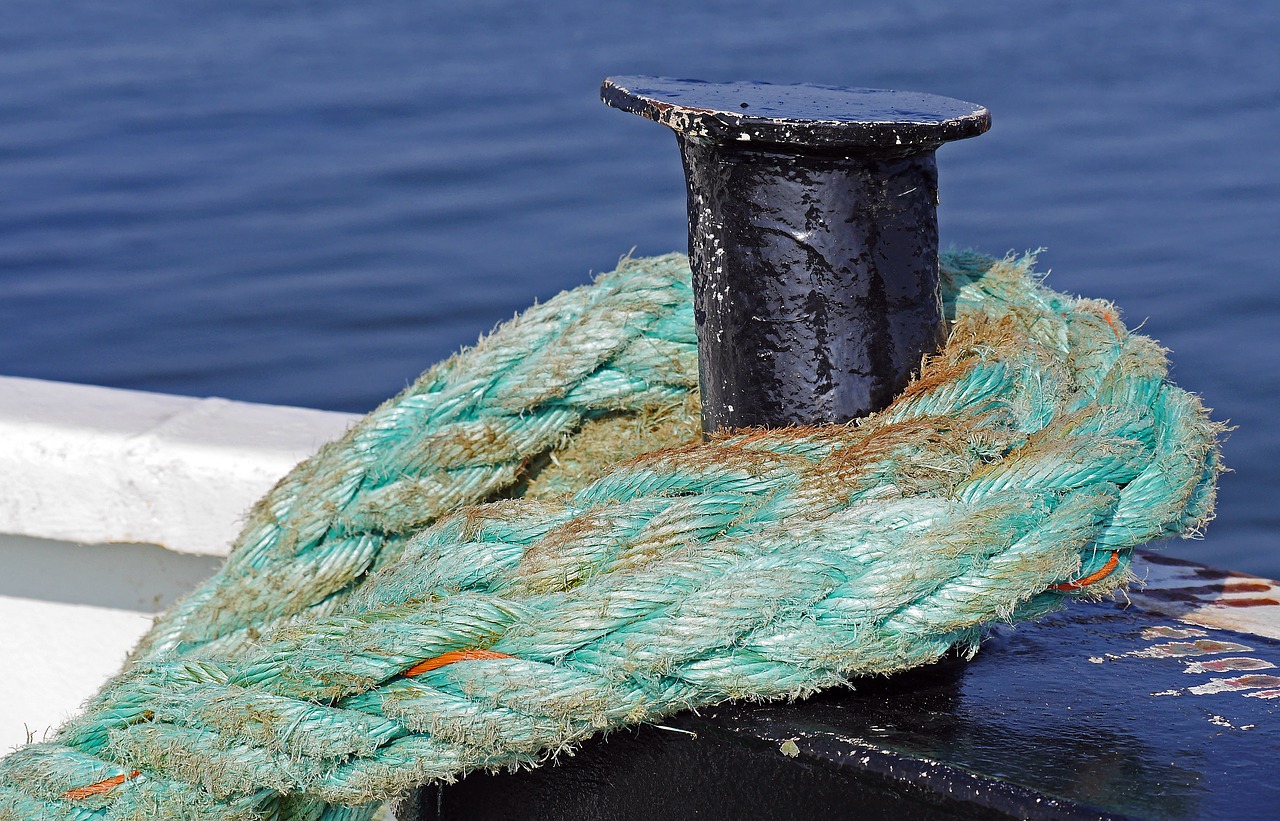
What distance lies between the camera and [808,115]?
4.12ft

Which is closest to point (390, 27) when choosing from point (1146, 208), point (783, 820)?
point (1146, 208)

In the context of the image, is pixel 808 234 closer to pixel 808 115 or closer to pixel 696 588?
A: pixel 808 115

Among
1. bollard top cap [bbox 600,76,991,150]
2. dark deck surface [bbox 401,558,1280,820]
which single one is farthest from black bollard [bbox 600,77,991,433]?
dark deck surface [bbox 401,558,1280,820]

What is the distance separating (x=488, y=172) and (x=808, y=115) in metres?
5.38

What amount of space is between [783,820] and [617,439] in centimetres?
63

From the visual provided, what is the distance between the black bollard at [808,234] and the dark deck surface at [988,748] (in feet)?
0.98

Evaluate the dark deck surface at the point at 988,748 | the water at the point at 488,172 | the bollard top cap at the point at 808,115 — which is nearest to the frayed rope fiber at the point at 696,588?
the dark deck surface at the point at 988,748

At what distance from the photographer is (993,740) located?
1.12m

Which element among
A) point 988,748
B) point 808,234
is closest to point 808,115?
point 808,234

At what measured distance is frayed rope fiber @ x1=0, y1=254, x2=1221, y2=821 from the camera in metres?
1.18

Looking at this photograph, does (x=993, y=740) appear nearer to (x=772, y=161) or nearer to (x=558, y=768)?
(x=558, y=768)

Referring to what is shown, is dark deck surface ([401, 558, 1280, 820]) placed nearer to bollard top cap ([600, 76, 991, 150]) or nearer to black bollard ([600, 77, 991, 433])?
black bollard ([600, 77, 991, 433])

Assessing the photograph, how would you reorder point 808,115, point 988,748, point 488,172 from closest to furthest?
point 988,748 → point 808,115 → point 488,172

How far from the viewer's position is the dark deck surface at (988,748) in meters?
1.06
